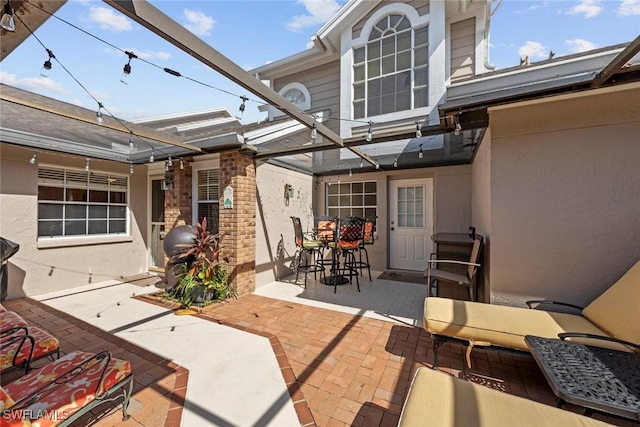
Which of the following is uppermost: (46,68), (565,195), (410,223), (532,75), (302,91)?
(302,91)

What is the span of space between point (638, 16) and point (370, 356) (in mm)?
4951

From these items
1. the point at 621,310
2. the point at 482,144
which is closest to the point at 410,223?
the point at 482,144

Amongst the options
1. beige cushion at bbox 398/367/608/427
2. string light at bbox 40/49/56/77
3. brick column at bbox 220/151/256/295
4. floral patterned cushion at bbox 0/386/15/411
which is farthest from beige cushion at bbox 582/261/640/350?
string light at bbox 40/49/56/77

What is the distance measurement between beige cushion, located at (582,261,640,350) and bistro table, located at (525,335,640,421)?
277mm

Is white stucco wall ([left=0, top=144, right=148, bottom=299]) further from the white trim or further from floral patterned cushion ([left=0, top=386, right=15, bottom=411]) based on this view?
floral patterned cushion ([left=0, top=386, right=15, bottom=411])

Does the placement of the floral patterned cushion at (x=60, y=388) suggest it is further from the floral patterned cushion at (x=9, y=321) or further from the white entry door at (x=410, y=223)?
the white entry door at (x=410, y=223)

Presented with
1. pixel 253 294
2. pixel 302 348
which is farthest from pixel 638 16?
pixel 253 294

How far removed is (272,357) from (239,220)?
9.07 ft

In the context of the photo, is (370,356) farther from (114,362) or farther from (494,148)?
→ (494,148)

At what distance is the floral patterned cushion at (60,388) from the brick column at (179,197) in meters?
4.03

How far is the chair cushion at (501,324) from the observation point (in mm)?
2471

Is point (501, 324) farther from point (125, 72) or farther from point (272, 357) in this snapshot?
point (125, 72)

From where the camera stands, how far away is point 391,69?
6523 millimetres

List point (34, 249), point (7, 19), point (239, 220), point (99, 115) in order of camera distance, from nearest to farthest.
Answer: point (7, 19) < point (99, 115) < point (239, 220) < point (34, 249)
